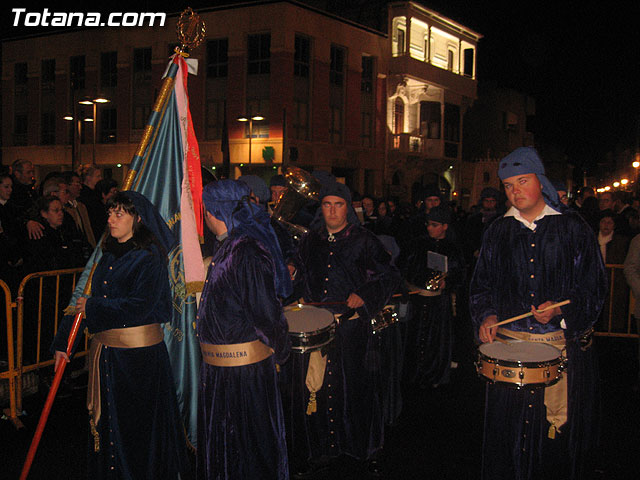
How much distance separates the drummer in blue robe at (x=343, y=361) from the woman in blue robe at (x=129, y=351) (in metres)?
1.24

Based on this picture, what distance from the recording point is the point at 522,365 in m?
3.52

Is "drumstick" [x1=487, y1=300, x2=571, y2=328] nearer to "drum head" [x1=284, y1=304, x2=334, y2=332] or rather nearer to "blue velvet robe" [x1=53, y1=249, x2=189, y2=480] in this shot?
"drum head" [x1=284, y1=304, x2=334, y2=332]

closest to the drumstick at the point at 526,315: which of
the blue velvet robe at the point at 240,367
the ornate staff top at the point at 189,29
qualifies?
the blue velvet robe at the point at 240,367

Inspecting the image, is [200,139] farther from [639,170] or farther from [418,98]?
[639,170]

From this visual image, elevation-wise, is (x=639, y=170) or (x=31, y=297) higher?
(x=639, y=170)

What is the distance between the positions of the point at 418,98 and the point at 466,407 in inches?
1143

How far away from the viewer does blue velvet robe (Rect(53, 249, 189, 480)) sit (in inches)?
149

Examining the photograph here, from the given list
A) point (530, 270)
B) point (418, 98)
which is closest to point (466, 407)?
point (530, 270)

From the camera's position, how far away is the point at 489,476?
12.8 ft

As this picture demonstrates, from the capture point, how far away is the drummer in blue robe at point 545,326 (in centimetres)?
379

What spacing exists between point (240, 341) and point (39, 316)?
3762 mm

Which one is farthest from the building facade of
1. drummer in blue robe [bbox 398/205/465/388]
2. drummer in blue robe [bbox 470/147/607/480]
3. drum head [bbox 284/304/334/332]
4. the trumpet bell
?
drummer in blue robe [bbox 470/147/607/480]

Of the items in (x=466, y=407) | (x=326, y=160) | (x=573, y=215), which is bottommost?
(x=466, y=407)

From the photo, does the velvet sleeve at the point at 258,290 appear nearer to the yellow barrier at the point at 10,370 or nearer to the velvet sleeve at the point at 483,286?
the velvet sleeve at the point at 483,286
